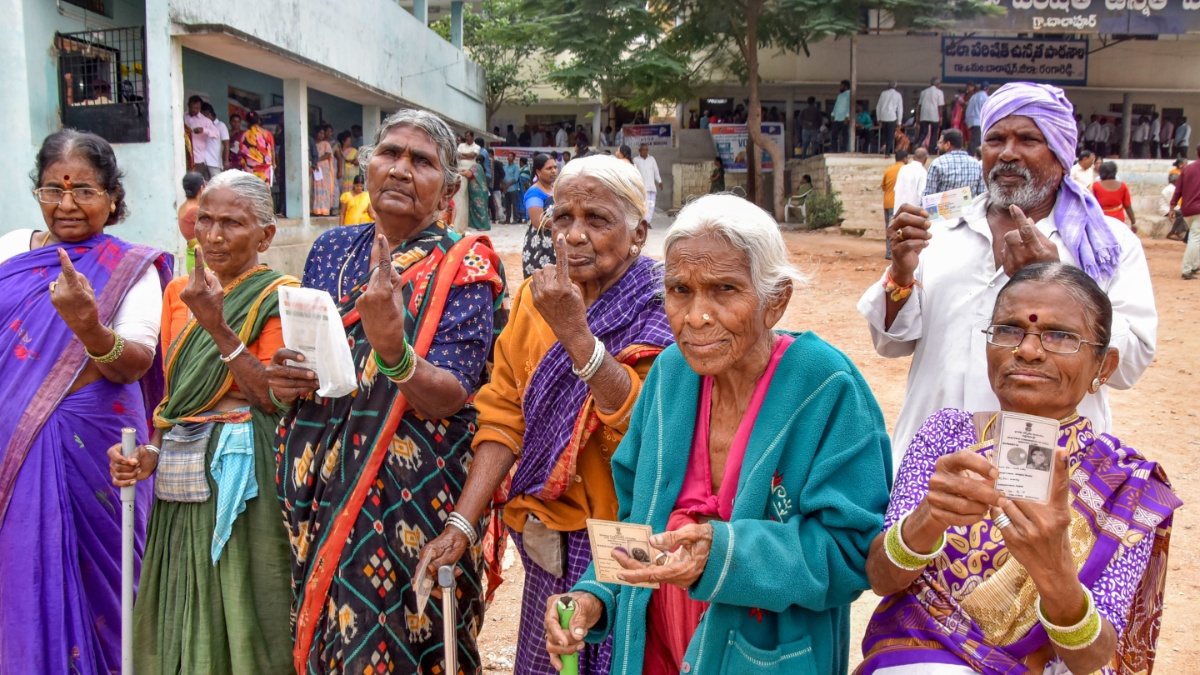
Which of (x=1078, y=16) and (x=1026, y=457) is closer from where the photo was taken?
(x=1026, y=457)

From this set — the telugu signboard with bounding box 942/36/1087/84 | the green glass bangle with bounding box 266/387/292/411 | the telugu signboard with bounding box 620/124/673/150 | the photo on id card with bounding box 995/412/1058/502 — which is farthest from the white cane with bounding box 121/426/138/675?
the telugu signboard with bounding box 942/36/1087/84

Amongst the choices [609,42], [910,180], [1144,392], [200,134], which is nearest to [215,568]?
[1144,392]

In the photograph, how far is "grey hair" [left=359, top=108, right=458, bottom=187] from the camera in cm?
288

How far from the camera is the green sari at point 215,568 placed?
2996 mm

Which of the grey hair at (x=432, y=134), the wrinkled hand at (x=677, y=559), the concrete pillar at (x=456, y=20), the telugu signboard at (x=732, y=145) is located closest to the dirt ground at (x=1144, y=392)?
the wrinkled hand at (x=677, y=559)

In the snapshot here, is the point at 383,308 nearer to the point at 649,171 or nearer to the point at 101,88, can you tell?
the point at 101,88

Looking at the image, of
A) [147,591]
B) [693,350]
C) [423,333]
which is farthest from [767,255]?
[147,591]

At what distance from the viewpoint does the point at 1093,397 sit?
2.56m

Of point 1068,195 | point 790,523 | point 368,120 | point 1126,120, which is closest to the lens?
point 790,523

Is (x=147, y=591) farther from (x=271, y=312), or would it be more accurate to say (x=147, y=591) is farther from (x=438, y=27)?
(x=438, y=27)

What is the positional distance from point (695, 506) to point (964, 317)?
126 cm

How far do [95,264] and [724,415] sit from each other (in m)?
2.45

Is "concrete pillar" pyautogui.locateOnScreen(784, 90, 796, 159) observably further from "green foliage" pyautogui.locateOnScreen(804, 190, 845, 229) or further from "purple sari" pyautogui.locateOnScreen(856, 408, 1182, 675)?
"purple sari" pyautogui.locateOnScreen(856, 408, 1182, 675)

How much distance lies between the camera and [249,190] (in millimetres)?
3184
